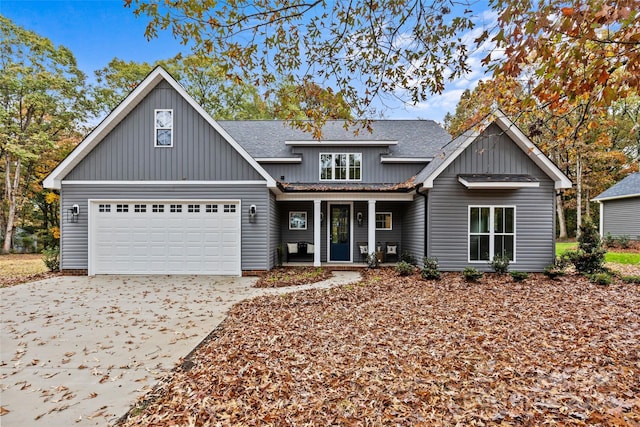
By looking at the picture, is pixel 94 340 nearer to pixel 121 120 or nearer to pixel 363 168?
pixel 121 120

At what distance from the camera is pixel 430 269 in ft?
30.9

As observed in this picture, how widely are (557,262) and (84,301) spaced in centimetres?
1307

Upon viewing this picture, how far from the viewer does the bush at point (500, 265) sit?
32.2 ft

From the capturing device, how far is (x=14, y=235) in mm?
21250

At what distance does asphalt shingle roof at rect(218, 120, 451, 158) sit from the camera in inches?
521

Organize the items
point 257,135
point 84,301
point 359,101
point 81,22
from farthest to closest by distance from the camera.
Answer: point 257,135, point 81,22, point 84,301, point 359,101

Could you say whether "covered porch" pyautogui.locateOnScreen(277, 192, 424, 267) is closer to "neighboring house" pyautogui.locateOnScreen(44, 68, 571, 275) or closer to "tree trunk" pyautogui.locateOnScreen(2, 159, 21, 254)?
"neighboring house" pyautogui.locateOnScreen(44, 68, 571, 275)

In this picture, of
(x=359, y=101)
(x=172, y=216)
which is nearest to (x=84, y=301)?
(x=172, y=216)

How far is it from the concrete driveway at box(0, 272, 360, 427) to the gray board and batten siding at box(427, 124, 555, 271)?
4.22 m

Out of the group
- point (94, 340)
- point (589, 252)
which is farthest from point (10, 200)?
point (589, 252)

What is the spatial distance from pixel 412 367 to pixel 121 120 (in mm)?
10905

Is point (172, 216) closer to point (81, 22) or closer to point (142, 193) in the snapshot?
point (142, 193)

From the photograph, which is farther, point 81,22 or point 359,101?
point 81,22

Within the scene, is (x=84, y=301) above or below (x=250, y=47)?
below
